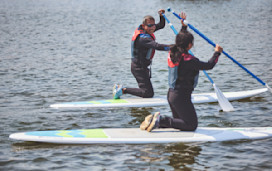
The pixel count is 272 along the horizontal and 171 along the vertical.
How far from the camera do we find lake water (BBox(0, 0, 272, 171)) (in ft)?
23.4

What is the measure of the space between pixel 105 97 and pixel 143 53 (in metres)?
2.22

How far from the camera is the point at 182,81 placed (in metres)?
7.39

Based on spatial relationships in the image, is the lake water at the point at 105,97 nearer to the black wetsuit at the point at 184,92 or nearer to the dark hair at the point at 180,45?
the black wetsuit at the point at 184,92

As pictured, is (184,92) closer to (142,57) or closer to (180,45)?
(180,45)

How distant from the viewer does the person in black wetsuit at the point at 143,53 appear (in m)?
9.75

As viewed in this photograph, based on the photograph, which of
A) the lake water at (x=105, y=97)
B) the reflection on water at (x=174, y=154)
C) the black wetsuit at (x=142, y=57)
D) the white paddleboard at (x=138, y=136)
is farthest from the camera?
the black wetsuit at (x=142, y=57)

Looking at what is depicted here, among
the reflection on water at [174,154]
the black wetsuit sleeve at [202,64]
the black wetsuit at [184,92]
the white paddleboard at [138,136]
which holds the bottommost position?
the reflection on water at [174,154]

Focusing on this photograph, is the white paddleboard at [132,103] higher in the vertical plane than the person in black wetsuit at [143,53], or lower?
lower

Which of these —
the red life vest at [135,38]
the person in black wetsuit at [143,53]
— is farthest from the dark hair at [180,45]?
the red life vest at [135,38]

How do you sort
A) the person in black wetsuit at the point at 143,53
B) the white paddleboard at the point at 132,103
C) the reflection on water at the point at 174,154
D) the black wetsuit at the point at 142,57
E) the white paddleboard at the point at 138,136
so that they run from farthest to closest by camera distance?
1. the white paddleboard at the point at 132,103
2. the black wetsuit at the point at 142,57
3. the person in black wetsuit at the point at 143,53
4. the white paddleboard at the point at 138,136
5. the reflection on water at the point at 174,154

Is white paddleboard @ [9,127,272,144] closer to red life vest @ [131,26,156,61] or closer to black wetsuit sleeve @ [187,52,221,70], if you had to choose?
black wetsuit sleeve @ [187,52,221,70]

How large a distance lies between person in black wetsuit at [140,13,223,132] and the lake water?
1.30 ft

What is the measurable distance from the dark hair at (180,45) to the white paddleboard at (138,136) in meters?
1.36

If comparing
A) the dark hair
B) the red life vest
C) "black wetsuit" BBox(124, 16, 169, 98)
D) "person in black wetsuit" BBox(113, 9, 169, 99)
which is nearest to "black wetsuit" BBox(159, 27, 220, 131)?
the dark hair
